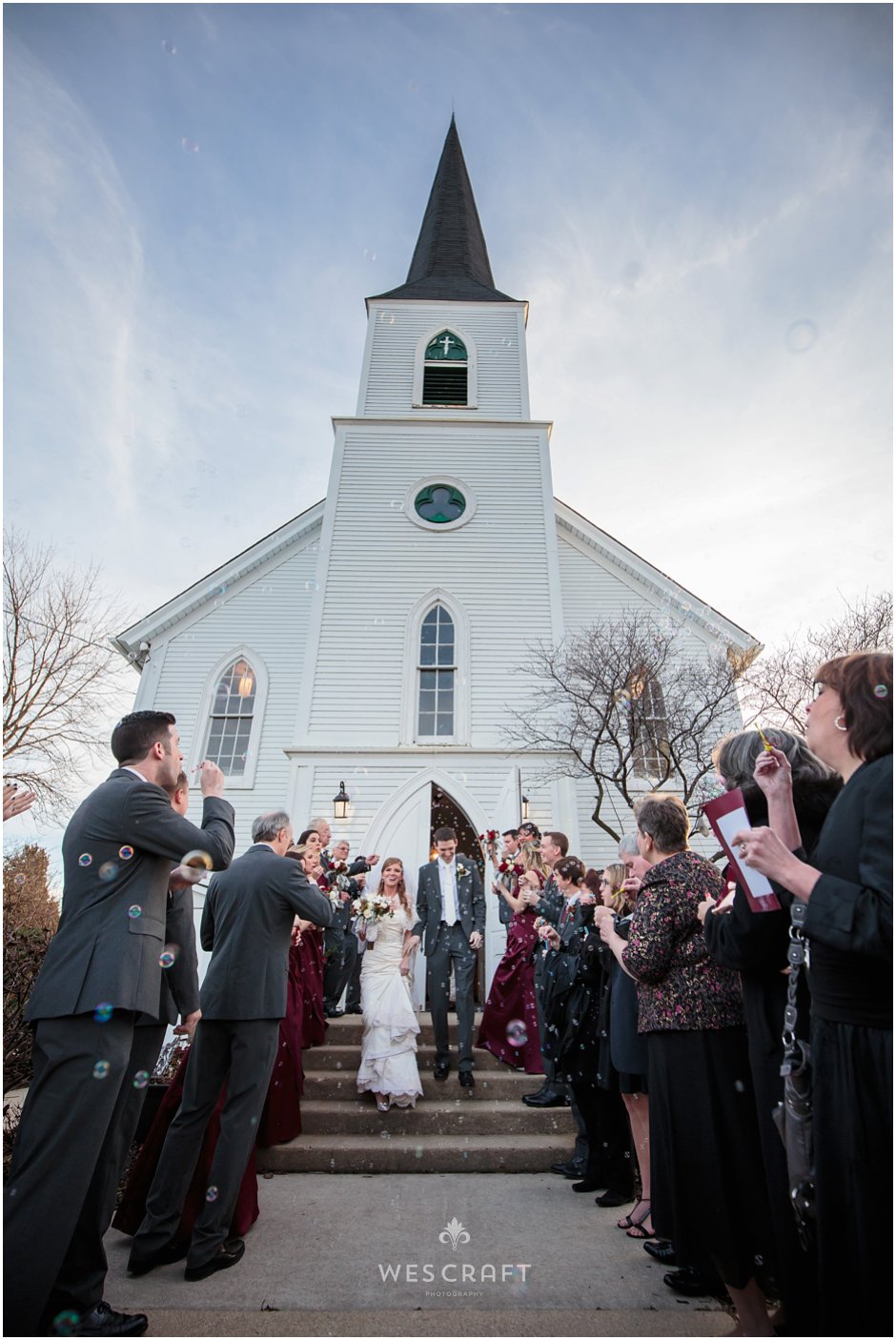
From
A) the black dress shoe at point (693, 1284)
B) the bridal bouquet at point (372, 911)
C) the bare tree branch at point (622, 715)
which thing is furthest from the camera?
the bare tree branch at point (622, 715)

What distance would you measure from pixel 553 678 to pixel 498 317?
31.6 feet

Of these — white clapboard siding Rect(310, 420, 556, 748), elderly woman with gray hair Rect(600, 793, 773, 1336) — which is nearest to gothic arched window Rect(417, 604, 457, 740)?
white clapboard siding Rect(310, 420, 556, 748)

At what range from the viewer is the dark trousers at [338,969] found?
7.87 meters

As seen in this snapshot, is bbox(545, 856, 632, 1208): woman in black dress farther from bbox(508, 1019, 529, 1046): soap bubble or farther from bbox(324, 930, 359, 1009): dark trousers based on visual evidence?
bbox(324, 930, 359, 1009): dark trousers

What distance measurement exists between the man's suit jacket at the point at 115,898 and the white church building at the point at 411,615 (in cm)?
803

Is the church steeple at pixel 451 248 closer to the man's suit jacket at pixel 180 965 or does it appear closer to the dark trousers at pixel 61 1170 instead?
the man's suit jacket at pixel 180 965

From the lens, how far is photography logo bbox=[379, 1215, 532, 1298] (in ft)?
9.98

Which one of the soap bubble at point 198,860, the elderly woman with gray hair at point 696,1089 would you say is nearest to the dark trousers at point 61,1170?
the soap bubble at point 198,860

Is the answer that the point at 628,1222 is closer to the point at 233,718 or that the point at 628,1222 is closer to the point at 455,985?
the point at 455,985

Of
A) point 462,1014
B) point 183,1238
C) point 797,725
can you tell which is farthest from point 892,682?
point 797,725

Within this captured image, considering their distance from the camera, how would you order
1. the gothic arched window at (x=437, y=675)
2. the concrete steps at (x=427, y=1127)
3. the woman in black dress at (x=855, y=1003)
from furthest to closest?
the gothic arched window at (x=437, y=675) → the concrete steps at (x=427, y=1127) → the woman in black dress at (x=855, y=1003)

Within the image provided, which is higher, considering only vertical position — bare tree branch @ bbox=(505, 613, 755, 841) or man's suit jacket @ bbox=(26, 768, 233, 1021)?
bare tree branch @ bbox=(505, 613, 755, 841)

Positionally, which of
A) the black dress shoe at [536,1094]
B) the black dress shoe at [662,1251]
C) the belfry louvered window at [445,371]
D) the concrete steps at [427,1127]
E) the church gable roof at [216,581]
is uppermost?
the belfry louvered window at [445,371]

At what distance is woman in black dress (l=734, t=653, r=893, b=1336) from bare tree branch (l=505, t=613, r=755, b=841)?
348 inches
